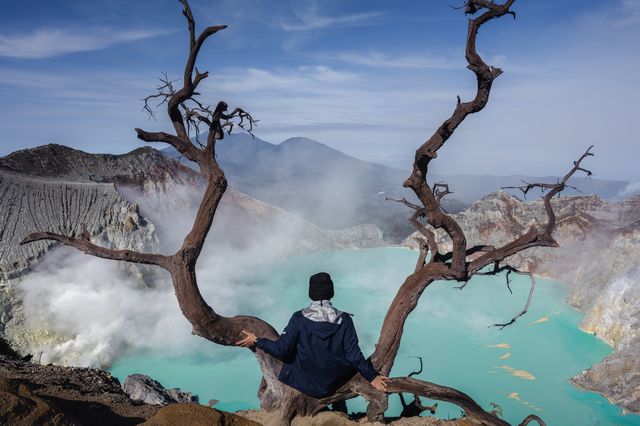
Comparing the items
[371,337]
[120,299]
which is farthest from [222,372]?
[120,299]

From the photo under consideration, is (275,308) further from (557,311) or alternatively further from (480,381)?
(557,311)

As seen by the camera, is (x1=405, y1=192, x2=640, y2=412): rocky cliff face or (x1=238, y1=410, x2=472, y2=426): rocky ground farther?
(x1=405, y1=192, x2=640, y2=412): rocky cliff face

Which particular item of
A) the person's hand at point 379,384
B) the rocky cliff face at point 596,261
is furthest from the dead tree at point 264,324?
the rocky cliff face at point 596,261

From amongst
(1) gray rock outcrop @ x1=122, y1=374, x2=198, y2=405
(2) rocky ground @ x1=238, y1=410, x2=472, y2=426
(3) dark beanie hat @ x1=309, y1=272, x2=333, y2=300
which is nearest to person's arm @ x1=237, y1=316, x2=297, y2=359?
(3) dark beanie hat @ x1=309, y1=272, x2=333, y2=300

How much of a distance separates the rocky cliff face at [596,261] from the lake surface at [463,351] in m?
0.53

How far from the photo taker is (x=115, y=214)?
885 inches

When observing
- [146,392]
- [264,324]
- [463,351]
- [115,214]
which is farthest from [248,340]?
[115,214]

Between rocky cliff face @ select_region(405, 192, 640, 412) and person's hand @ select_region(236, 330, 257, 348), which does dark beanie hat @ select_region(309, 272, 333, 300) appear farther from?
rocky cliff face @ select_region(405, 192, 640, 412)

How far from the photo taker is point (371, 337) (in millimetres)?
17078

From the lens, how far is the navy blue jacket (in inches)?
183

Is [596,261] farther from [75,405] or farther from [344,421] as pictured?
[75,405]

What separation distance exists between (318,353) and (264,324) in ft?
4.12

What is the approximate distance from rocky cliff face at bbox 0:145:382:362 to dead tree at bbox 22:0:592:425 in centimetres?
1387

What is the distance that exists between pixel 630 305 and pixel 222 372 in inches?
484
